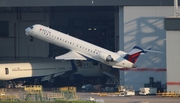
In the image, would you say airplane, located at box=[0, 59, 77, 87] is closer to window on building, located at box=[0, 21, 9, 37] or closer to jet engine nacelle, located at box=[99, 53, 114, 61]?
window on building, located at box=[0, 21, 9, 37]

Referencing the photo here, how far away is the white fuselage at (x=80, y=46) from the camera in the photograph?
76.2 meters

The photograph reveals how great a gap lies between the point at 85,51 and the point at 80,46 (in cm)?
99

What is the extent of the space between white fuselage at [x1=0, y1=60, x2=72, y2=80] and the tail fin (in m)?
13.4

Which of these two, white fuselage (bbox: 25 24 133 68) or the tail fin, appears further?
white fuselage (bbox: 25 24 133 68)

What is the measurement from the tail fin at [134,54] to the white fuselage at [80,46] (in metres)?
0.62

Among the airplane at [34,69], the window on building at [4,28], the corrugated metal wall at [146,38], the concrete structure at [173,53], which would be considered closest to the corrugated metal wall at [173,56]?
the concrete structure at [173,53]

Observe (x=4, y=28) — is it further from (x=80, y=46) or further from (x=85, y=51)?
(x=85, y=51)

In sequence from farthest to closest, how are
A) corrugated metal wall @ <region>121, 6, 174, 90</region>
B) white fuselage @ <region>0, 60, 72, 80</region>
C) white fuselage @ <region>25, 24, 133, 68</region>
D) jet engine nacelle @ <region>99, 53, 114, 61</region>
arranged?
white fuselage @ <region>0, 60, 72, 80</region> < corrugated metal wall @ <region>121, 6, 174, 90</region> < white fuselage @ <region>25, 24, 133, 68</region> < jet engine nacelle @ <region>99, 53, 114, 61</region>

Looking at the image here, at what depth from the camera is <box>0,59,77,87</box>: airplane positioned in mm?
81688

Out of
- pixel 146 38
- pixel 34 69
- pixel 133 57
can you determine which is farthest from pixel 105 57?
pixel 34 69

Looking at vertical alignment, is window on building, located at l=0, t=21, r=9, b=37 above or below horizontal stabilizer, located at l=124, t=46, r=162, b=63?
above

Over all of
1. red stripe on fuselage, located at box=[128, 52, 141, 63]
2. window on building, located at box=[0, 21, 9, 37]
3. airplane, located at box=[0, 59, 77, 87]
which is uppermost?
window on building, located at box=[0, 21, 9, 37]

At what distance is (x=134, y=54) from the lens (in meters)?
74.3

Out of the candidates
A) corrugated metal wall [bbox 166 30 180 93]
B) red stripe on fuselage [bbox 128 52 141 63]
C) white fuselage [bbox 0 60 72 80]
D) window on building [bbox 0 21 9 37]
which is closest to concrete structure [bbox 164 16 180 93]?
corrugated metal wall [bbox 166 30 180 93]
